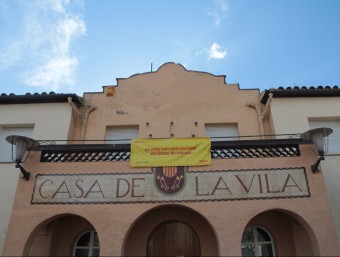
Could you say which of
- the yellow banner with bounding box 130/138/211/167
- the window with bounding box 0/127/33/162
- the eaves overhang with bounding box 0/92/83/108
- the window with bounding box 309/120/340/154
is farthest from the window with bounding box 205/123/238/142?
the window with bounding box 0/127/33/162

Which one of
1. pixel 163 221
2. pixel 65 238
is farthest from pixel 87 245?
pixel 163 221

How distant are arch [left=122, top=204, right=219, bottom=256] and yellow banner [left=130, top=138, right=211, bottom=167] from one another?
1.45 m

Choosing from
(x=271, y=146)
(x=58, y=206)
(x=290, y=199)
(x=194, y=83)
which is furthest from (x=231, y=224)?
(x=194, y=83)

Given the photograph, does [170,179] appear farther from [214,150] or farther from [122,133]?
[122,133]

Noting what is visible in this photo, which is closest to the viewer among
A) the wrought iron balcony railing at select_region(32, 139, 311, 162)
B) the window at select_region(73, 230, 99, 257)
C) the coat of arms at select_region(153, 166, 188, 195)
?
the coat of arms at select_region(153, 166, 188, 195)

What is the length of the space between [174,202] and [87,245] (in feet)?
11.6

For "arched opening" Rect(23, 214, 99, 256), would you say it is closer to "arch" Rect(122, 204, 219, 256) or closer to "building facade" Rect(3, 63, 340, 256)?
"building facade" Rect(3, 63, 340, 256)

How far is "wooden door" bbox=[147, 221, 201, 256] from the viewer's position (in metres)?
9.24

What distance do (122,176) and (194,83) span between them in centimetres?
530

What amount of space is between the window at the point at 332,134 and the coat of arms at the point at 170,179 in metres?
5.39

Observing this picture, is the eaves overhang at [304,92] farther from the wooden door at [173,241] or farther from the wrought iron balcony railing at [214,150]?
the wooden door at [173,241]

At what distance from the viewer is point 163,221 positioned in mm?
9516

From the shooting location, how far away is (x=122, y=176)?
8594 millimetres

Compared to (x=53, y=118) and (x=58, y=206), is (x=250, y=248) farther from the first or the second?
(x=53, y=118)
